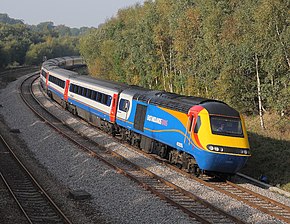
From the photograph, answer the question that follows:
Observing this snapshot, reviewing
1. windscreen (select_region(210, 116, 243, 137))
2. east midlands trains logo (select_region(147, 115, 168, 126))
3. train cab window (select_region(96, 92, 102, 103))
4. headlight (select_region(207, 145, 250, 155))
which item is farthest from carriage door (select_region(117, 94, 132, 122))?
headlight (select_region(207, 145, 250, 155))

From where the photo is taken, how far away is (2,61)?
3374 inches

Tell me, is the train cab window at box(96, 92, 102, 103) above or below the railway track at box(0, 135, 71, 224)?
above

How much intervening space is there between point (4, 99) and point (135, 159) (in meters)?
25.4

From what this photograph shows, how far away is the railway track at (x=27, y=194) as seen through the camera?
13.3 meters

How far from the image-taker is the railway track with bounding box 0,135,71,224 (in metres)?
13.3

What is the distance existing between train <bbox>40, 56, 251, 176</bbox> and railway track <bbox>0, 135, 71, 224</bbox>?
5.94 m

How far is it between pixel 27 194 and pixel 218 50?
1731cm

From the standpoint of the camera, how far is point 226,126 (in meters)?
17.3

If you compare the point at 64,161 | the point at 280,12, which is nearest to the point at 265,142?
the point at 280,12

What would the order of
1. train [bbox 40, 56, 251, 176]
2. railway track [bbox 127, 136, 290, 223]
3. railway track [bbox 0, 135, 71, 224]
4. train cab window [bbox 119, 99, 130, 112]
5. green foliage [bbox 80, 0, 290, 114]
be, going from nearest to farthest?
railway track [bbox 0, 135, 71, 224] → railway track [bbox 127, 136, 290, 223] → train [bbox 40, 56, 251, 176] → train cab window [bbox 119, 99, 130, 112] → green foliage [bbox 80, 0, 290, 114]

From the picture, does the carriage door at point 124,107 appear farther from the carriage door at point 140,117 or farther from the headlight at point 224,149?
the headlight at point 224,149

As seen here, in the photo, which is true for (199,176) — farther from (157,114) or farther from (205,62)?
(205,62)

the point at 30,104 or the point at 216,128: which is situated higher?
the point at 216,128

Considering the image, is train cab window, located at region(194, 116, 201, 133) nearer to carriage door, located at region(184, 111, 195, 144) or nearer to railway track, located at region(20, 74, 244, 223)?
carriage door, located at region(184, 111, 195, 144)
